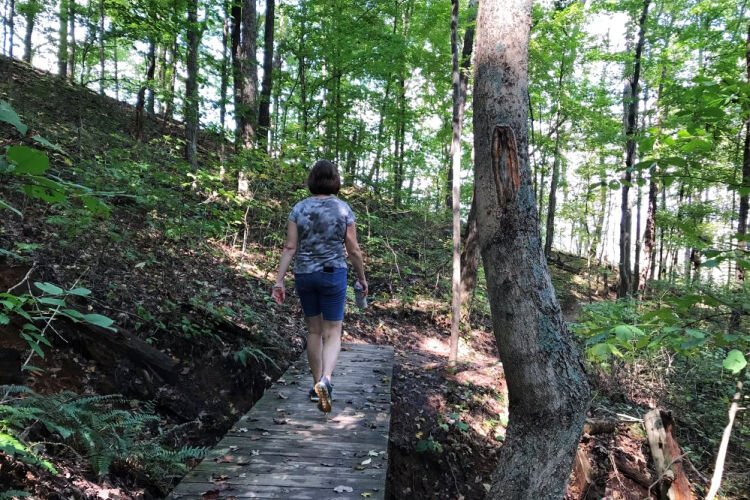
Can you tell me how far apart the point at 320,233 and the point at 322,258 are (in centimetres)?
25

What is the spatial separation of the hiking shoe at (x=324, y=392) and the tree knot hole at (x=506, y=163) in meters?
2.75

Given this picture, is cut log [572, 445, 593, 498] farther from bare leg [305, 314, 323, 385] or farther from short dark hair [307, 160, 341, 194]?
short dark hair [307, 160, 341, 194]

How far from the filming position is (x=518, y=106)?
108 inches

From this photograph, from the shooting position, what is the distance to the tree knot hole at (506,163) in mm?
2732

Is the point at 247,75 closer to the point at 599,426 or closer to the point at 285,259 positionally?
the point at 285,259

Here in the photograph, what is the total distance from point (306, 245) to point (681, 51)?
15.6m

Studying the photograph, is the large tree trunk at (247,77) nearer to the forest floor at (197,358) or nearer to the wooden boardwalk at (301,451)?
the forest floor at (197,358)

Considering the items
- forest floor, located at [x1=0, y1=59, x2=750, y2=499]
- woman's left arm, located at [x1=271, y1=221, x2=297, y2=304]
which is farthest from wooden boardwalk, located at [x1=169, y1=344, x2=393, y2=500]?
woman's left arm, located at [x1=271, y1=221, x2=297, y2=304]

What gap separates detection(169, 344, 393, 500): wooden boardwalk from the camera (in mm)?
3211

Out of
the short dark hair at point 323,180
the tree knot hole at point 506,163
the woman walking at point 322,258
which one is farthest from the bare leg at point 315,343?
the tree knot hole at point 506,163

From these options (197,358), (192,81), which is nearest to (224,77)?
(192,81)

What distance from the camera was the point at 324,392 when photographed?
14.7ft

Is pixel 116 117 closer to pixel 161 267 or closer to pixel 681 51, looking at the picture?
pixel 161 267

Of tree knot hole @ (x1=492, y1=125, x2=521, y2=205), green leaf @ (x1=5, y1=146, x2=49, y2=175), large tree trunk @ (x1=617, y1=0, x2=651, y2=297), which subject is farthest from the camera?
large tree trunk @ (x1=617, y1=0, x2=651, y2=297)
